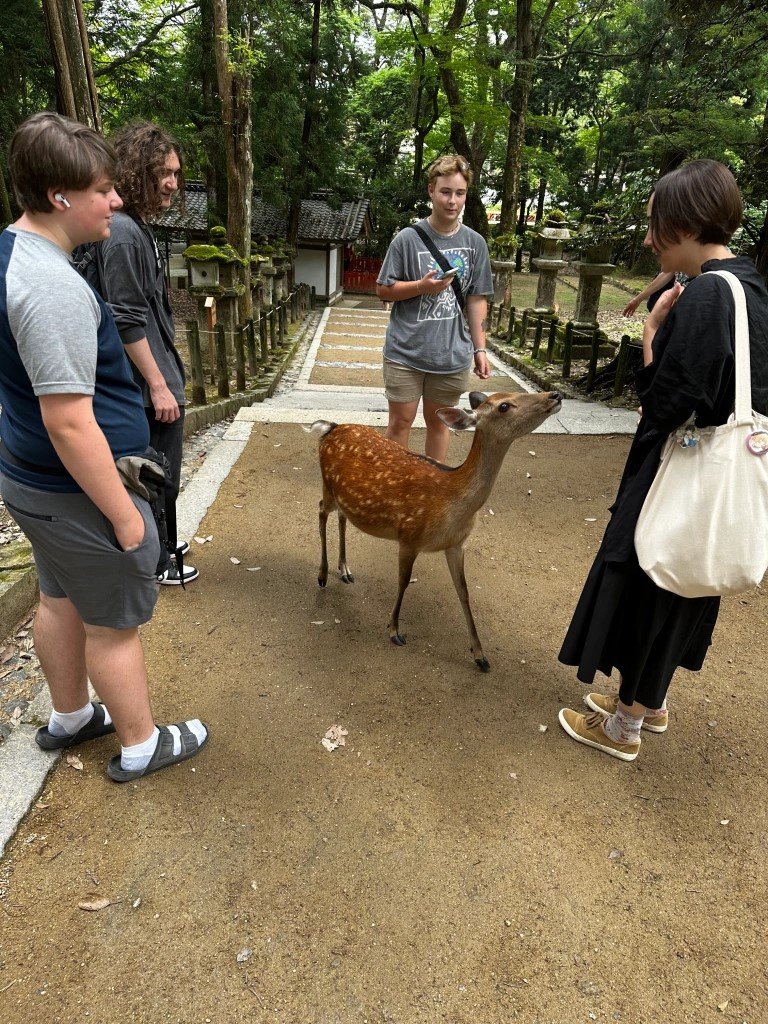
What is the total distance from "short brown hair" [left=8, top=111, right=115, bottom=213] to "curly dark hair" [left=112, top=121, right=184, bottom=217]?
92 cm

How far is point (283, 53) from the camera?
51.8 ft

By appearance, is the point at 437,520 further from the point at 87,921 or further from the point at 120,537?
the point at 87,921

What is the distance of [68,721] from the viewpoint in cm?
232

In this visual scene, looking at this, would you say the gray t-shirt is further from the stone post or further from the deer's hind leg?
the stone post

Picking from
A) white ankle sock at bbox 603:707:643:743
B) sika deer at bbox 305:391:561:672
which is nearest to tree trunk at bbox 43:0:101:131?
sika deer at bbox 305:391:561:672

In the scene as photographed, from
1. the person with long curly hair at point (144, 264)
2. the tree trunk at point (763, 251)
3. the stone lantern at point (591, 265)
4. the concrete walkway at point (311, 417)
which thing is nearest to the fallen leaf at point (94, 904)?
the concrete walkway at point (311, 417)

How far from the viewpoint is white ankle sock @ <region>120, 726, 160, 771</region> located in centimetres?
222

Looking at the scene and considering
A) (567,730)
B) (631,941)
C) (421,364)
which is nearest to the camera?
(631,941)

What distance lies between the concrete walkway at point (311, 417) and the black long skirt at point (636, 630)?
2014mm

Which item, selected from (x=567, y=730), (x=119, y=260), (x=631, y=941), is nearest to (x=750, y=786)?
(x=567, y=730)

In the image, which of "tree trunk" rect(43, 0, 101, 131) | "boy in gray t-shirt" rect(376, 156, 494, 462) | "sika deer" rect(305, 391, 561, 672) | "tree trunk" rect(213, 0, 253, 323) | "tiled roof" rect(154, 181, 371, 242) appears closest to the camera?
"sika deer" rect(305, 391, 561, 672)

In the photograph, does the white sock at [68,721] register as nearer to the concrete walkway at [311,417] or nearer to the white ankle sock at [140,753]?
the concrete walkway at [311,417]

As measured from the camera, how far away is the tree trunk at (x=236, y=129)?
10242mm

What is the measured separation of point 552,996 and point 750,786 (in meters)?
1.20
